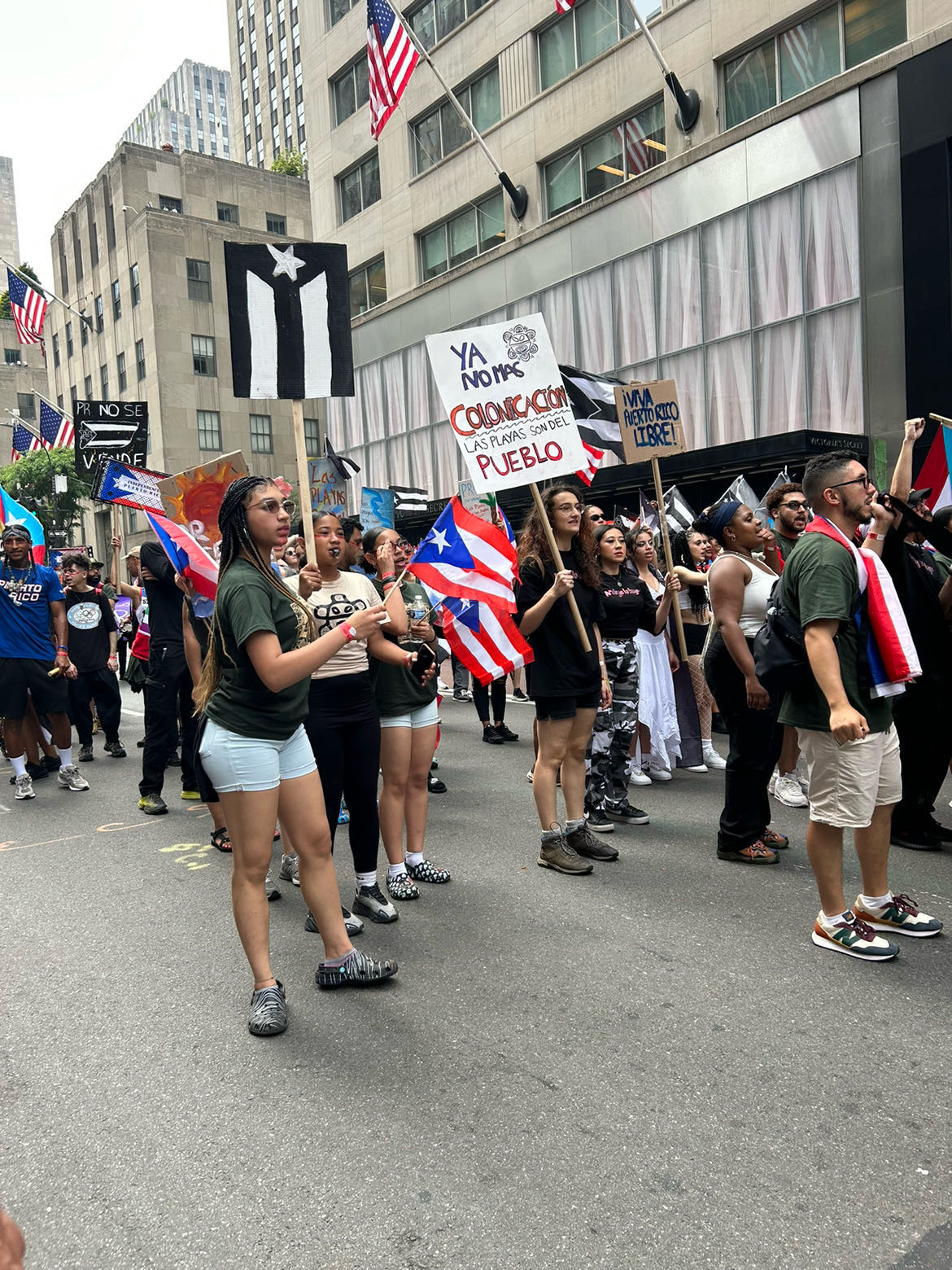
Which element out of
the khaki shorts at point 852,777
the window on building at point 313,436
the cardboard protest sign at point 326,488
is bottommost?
the khaki shorts at point 852,777

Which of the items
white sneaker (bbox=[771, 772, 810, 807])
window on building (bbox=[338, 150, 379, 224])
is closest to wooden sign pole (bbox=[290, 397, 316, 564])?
white sneaker (bbox=[771, 772, 810, 807])

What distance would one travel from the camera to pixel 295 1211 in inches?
102

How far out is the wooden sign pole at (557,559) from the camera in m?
5.48

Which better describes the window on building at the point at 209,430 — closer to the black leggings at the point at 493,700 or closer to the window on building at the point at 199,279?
the window on building at the point at 199,279

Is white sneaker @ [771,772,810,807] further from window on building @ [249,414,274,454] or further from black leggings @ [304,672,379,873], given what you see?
window on building @ [249,414,274,454]

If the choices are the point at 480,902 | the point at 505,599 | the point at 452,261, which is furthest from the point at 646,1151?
the point at 452,261

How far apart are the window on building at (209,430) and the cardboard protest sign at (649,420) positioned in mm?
40679

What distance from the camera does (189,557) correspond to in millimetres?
6391

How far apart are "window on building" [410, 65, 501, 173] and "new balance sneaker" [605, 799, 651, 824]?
73.3 ft

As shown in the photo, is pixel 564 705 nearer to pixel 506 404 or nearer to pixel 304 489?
pixel 506 404

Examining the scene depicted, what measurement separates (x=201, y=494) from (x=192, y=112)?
6784 inches

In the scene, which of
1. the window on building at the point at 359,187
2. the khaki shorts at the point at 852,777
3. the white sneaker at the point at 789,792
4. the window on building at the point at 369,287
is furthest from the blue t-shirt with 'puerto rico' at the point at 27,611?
the window on building at the point at 359,187

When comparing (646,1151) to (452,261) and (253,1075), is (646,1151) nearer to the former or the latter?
(253,1075)

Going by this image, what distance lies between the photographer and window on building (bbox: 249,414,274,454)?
4803 centimetres
